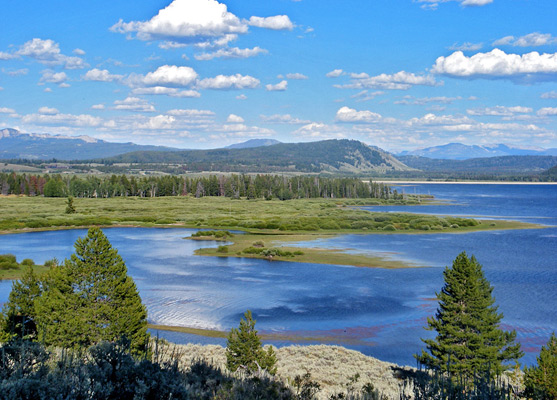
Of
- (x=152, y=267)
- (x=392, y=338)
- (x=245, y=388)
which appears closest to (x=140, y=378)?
(x=245, y=388)

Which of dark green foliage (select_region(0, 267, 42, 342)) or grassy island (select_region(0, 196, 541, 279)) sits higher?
dark green foliage (select_region(0, 267, 42, 342))

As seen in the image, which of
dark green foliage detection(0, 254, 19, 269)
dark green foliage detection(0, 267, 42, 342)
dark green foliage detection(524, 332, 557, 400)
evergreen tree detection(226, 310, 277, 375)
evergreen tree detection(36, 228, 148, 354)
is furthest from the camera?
dark green foliage detection(0, 254, 19, 269)

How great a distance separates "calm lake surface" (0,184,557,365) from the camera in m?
37.2

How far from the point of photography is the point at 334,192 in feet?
652

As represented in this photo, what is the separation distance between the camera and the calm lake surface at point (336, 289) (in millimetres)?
37219

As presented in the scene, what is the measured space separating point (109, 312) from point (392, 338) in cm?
1904

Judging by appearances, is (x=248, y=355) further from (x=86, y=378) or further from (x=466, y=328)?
(x=86, y=378)

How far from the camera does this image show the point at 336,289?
5006 cm

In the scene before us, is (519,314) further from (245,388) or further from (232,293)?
(245,388)

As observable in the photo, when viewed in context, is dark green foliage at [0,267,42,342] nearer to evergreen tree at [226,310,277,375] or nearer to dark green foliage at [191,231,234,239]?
evergreen tree at [226,310,277,375]

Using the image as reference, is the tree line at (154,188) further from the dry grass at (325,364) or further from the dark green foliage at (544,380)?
the dark green foliage at (544,380)

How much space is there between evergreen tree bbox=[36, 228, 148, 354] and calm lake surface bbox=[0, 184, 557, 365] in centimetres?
874

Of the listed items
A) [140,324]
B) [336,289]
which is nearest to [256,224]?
[336,289]

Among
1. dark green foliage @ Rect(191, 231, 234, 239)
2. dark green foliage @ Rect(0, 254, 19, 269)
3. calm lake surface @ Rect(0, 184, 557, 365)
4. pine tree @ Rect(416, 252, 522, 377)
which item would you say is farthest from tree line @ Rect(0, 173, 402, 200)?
pine tree @ Rect(416, 252, 522, 377)
